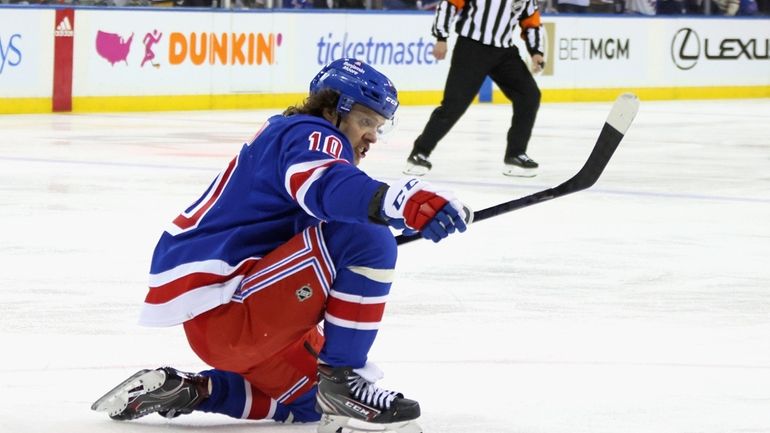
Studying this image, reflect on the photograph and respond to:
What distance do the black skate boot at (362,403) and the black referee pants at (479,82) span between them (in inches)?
224

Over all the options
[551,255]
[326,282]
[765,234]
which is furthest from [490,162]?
[326,282]

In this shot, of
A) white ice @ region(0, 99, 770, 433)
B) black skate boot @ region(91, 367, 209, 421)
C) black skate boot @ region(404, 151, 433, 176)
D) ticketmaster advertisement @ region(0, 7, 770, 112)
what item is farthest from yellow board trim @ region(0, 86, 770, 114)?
black skate boot @ region(91, 367, 209, 421)

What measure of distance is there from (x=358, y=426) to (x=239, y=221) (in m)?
0.43

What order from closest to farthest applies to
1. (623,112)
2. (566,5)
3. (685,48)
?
(623,112)
(566,5)
(685,48)

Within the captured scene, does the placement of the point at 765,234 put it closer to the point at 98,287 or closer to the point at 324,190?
the point at 98,287

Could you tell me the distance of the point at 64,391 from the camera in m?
3.15

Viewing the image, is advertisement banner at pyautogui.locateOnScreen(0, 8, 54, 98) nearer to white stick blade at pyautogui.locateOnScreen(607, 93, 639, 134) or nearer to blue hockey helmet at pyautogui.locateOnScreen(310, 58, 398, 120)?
blue hockey helmet at pyautogui.locateOnScreen(310, 58, 398, 120)

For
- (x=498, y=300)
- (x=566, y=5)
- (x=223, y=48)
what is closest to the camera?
(x=498, y=300)

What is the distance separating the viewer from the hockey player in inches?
107

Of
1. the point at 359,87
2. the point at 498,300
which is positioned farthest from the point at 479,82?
the point at 359,87

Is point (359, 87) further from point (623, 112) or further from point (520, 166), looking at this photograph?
point (520, 166)

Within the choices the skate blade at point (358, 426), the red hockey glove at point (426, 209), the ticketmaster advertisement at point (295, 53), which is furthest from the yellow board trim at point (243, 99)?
the red hockey glove at point (426, 209)

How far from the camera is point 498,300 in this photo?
14.5 ft

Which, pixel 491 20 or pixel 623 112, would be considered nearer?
pixel 623 112
